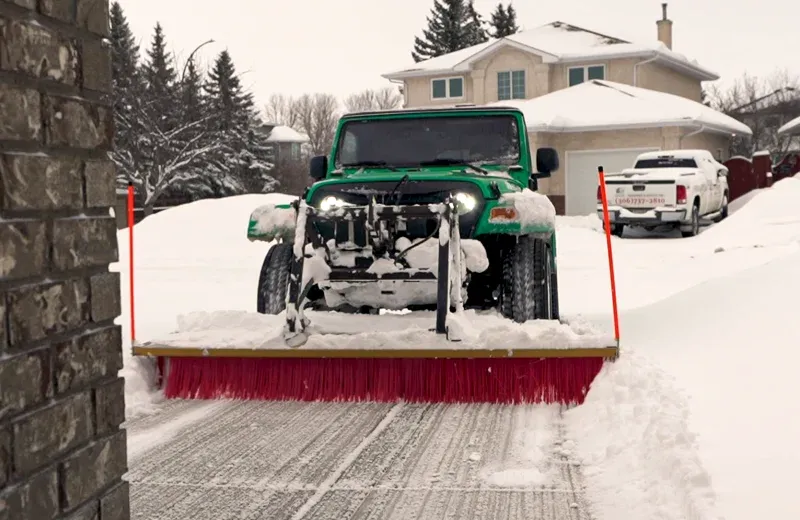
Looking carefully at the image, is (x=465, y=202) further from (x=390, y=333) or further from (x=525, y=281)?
(x=390, y=333)

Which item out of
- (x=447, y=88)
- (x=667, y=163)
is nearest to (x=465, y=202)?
(x=667, y=163)

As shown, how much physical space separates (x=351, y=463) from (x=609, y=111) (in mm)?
23444

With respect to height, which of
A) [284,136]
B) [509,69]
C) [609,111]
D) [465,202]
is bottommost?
[465,202]

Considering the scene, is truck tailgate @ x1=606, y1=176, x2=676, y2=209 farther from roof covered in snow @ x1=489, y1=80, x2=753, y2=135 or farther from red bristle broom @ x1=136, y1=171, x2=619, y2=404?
red bristle broom @ x1=136, y1=171, x2=619, y2=404

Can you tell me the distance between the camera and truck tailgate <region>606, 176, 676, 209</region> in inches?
695

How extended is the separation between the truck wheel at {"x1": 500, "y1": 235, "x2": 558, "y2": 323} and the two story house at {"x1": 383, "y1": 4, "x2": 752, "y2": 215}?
64.2 feet

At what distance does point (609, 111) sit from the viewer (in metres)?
26.2

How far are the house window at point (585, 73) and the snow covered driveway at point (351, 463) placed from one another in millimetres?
27019

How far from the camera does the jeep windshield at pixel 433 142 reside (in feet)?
23.1

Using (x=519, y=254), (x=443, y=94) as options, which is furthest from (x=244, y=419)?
(x=443, y=94)

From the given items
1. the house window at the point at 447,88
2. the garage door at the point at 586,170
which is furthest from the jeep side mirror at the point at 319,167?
the house window at the point at 447,88

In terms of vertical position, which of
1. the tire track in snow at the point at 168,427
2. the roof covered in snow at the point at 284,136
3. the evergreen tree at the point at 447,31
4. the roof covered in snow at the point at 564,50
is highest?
the evergreen tree at the point at 447,31

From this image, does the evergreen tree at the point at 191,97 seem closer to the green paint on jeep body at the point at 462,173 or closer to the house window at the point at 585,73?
the house window at the point at 585,73

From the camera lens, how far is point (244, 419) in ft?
16.8
